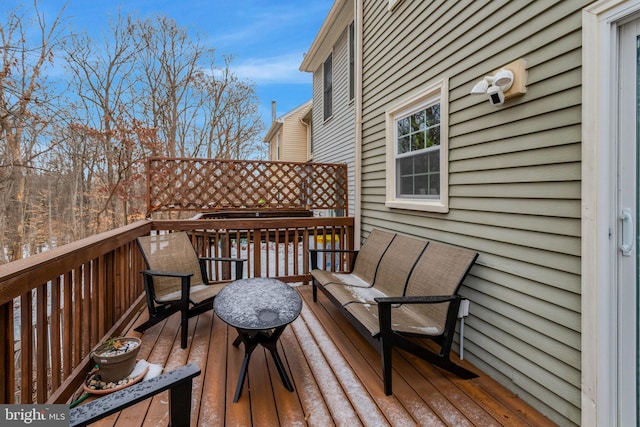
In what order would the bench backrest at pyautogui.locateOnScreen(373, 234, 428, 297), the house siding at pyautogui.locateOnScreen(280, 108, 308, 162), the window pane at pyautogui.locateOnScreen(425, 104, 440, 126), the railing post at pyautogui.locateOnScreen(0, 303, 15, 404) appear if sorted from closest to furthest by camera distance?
the railing post at pyautogui.locateOnScreen(0, 303, 15, 404) → the bench backrest at pyautogui.locateOnScreen(373, 234, 428, 297) → the window pane at pyautogui.locateOnScreen(425, 104, 440, 126) → the house siding at pyautogui.locateOnScreen(280, 108, 308, 162)

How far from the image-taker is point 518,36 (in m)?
2.15

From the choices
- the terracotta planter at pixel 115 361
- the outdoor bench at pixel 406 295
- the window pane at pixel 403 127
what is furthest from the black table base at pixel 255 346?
the window pane at pixel 403 127

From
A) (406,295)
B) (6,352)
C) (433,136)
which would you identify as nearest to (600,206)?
(406,295)

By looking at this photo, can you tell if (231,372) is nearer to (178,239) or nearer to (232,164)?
(178,239)

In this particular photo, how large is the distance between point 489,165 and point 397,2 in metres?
2.38

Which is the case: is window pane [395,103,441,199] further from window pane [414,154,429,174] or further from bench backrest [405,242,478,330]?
bench backrest [405,242,478,330]

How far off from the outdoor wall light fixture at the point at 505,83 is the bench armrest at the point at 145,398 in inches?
94.0

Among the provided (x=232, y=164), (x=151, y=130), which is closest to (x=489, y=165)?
(x=232, y=164)

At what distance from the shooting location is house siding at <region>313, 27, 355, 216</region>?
6.14 meters

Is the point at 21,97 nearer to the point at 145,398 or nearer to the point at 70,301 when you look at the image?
the point at 70,301

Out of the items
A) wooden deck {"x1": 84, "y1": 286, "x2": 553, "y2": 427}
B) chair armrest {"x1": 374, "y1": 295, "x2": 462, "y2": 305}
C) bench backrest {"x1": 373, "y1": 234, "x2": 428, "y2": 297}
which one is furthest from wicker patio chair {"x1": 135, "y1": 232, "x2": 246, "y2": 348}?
chair armrest {"x1": 374, "y1": 295, "x2": 462, "y2": 305}

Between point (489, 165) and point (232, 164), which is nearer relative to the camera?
point (489, 165)

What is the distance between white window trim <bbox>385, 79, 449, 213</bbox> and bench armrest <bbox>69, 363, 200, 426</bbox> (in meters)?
2.40

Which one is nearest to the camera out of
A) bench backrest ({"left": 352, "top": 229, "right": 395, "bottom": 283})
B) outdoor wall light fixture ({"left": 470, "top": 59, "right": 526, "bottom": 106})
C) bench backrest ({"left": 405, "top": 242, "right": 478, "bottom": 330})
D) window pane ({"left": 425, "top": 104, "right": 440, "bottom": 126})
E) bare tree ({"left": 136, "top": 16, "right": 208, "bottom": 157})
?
outdoor wall light fixture ({"left": 470, "top": 59, "right": 526, "bottom": 106})
